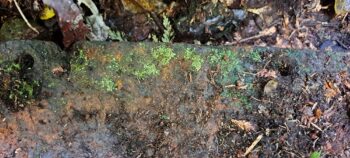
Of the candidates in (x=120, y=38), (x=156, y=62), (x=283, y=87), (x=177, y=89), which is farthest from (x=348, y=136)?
(x=120, y=38)

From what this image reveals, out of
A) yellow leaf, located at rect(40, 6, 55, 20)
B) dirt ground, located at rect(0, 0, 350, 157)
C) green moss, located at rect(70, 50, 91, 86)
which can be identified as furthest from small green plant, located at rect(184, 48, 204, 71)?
yellow leaf, located at rect(40, 6, 55, 20)

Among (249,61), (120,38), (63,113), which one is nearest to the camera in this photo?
(63,113)

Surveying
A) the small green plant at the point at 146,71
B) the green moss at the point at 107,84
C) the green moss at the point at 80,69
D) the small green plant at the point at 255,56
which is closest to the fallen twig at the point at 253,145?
the small green plant at the point at 255,56

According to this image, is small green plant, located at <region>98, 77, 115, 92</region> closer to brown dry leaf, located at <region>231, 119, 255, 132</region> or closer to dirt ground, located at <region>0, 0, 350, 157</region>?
dirt ground, located at <region>0, 0, 350, 157</region>

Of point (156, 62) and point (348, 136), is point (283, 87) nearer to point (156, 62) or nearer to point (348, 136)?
point (348, 136)

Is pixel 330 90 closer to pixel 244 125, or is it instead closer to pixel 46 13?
pixel 244 125

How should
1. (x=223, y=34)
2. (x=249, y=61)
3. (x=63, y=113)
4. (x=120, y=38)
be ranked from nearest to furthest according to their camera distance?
(x=63, y=113) → (x=249, y=61) → (x=120, y=38) → (x=223, y=34)

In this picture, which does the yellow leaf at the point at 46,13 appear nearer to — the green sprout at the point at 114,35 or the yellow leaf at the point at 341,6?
the green sprout at the point at 114,35
